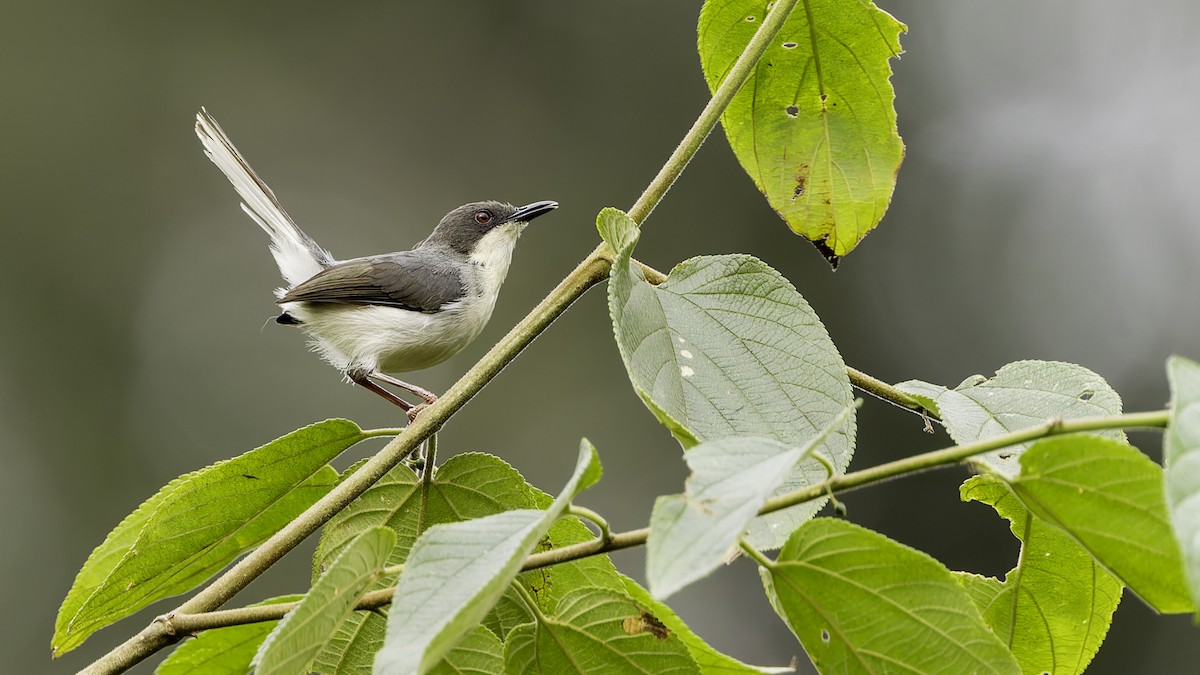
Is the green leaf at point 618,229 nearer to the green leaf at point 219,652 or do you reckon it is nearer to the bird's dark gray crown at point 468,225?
the green leaf at point 219,652

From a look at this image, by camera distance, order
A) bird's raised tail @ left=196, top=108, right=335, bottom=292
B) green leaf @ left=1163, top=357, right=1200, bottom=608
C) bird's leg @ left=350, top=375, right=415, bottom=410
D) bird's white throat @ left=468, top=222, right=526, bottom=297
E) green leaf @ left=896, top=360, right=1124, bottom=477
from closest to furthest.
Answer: green leaf @ left=1163, top=357, right=1200, bottom=608 → green leaf @ left=896, top=360, right=1124, bottom=477 → bird's leg @ left=350, top=375, right=415, bottom=410 → bird's raised tail @ left=196, top=108, right=335, bottom=292 → bird's white throat @ left=468, top=222, right=526, bottom=297

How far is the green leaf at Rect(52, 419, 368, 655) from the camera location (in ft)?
5.96

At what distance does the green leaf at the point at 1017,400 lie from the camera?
1.67 metres

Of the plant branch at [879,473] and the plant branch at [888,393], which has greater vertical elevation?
the plant branch at [879,473]

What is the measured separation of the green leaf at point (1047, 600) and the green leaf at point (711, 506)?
0.85 m

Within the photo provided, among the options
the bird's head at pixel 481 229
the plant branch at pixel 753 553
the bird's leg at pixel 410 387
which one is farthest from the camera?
the bird's head at pixel 481 229

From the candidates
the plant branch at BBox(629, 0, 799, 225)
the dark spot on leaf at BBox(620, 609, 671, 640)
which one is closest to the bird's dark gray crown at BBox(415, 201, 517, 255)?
the plant branch at BBox(629, 0, 799, 225)

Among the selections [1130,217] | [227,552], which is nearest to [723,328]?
[227,552]

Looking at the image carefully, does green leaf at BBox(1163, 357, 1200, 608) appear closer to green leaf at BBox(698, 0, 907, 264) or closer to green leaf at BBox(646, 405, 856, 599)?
green leaf at BBox(646, 405, 856, 599)

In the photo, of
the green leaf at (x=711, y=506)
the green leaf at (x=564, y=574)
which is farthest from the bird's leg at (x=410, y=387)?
the green leaf at (x=711, y=506)

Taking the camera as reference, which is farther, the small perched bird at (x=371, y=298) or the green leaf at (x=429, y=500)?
the small perched bird at (x=371, y=298)

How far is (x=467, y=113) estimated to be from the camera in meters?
12.1

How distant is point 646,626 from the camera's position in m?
1.45

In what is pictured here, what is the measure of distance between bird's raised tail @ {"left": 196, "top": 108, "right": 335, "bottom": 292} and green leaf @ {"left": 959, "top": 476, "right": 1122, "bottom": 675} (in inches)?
131
